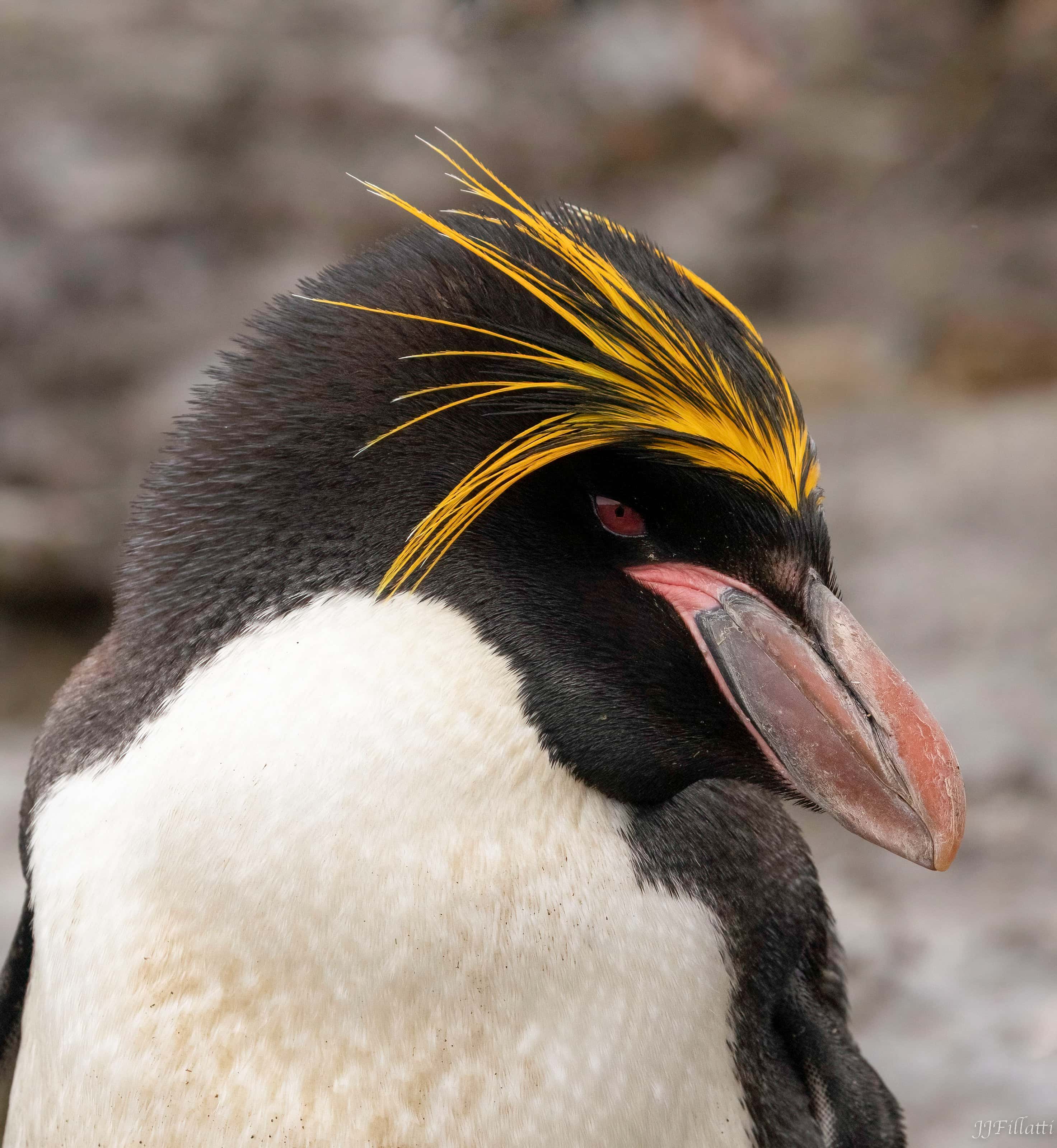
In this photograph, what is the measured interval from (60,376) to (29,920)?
6.04 m

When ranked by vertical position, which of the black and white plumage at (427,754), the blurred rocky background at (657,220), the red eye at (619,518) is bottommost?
the blurred rocky background at (657,220)

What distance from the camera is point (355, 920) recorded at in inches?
59.3

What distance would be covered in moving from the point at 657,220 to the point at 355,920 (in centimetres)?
861

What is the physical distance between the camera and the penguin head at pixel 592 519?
5.11ft

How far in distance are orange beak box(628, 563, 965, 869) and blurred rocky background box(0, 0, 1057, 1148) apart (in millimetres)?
2909

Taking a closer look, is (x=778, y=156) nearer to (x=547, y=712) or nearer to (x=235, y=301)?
(x=235, y=301)

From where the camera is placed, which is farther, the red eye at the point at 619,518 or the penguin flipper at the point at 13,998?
the penguin flipper at the point at 13,998

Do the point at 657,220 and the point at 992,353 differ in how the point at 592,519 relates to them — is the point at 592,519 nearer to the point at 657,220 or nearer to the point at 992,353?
the point at 992,353

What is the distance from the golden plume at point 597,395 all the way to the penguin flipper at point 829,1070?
33.2 inches

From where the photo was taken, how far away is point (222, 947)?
1.55 m
